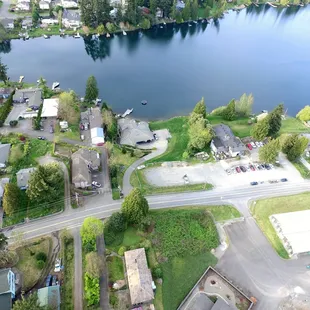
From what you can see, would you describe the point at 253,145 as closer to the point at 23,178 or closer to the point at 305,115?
the point at 305,115

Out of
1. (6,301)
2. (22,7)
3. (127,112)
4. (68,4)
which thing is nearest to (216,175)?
(127,112)

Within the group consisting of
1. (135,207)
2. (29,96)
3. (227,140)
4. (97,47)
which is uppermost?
(97,47)

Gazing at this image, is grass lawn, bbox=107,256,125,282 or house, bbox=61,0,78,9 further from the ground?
house, bbox=61,0,78,9

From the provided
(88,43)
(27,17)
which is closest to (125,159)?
(88,43)

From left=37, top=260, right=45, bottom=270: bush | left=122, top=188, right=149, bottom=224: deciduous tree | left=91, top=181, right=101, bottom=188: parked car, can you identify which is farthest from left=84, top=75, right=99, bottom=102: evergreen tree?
left=37, top=260, right=45, bottom=270: bush

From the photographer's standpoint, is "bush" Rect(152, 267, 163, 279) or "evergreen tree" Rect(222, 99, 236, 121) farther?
"evergreen tree" Rect(222, 99, 236, 121)

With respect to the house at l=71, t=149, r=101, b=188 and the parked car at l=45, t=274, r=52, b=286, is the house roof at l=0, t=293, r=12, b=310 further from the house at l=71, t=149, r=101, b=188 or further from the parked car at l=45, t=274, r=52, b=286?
the house at l=71, t=149, r=101, b=188
